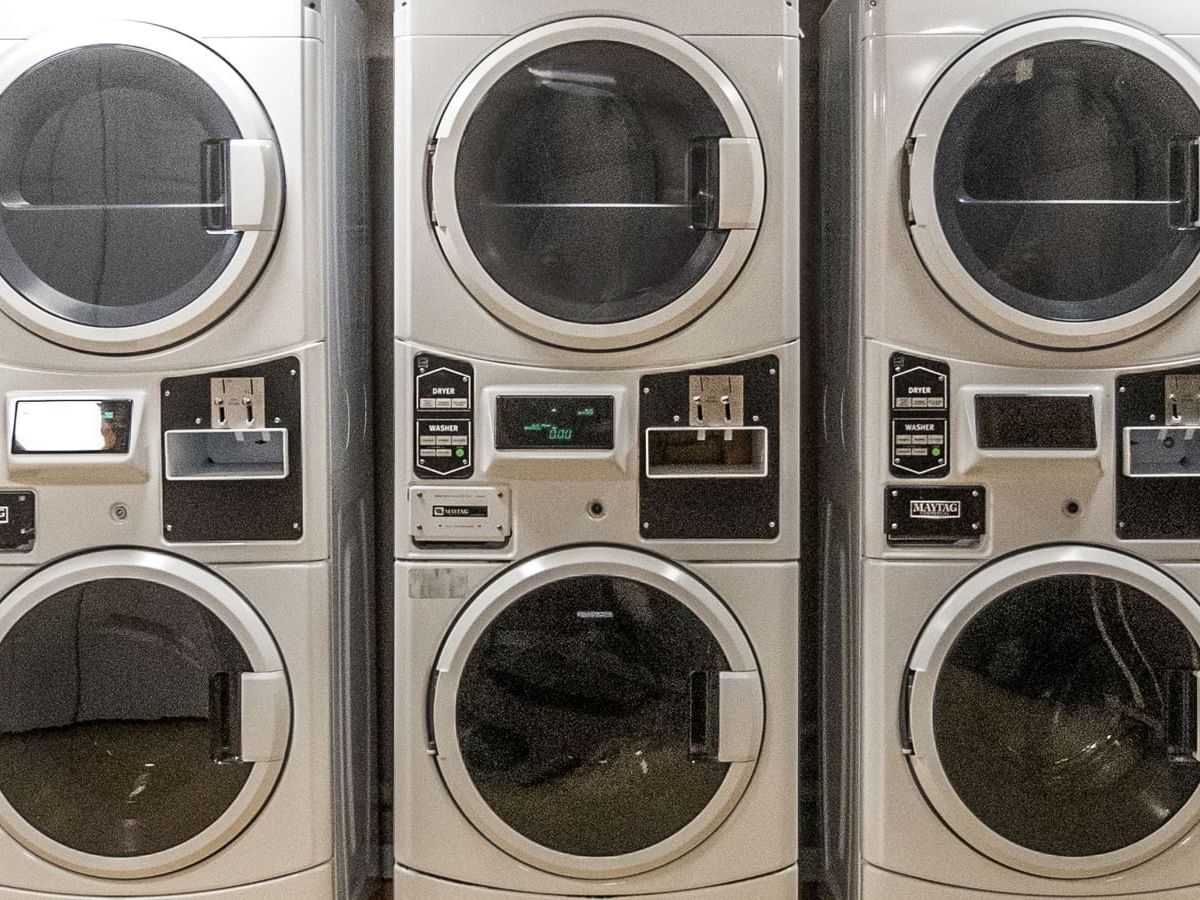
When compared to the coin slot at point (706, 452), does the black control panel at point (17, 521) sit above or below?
below

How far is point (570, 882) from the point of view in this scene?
73.5 inches

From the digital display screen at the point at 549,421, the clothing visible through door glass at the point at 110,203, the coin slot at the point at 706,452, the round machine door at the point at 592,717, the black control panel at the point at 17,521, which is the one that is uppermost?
the clothing visible through door glass at the point at 110,203

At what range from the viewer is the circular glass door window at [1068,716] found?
180cm

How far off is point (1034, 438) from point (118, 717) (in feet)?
5.16

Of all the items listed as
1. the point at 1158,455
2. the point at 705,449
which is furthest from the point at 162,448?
the point at 1158,455

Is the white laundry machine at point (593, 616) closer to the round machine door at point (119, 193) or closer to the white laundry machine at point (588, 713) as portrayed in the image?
the white laundry machine at point (588, 713)

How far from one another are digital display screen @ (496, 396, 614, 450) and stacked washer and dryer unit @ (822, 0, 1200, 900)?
457mm

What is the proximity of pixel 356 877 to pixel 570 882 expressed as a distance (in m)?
0.48

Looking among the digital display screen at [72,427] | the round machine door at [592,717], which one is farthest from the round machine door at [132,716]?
the round machine door at [592,717]

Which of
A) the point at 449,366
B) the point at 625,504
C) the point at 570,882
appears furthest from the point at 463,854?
the point at 449,366

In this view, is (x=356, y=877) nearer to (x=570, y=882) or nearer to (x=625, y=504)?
(x=570, y=882)

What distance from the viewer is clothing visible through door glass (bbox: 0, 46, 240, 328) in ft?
5.95

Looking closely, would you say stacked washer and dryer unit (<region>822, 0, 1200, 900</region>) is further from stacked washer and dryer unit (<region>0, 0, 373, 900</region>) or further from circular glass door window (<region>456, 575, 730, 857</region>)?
stacked washer and dryer unit (<region>0, 0, 373, 900</region>)

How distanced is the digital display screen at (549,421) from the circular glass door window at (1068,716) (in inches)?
27.4
